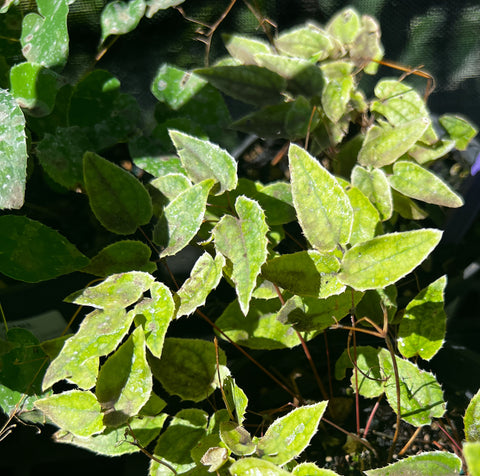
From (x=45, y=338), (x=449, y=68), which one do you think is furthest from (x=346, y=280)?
(x=449, y=68)

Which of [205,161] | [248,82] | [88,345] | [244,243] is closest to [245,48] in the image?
[248,82]

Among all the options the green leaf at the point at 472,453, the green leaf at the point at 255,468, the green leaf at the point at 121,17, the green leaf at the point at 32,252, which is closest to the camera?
the green leaf at the point at 472,453

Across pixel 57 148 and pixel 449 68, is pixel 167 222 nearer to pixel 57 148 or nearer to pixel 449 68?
pixel 57 148

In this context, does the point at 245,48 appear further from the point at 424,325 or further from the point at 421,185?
the point at 424,325

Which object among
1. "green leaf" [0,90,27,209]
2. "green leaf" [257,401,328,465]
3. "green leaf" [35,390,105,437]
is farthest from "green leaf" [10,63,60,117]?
"green leaf" [257,401,328,465]

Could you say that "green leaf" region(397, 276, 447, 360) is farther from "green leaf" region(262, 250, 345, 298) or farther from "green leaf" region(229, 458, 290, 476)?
"green leaf" region(229, 458, 290, 476)

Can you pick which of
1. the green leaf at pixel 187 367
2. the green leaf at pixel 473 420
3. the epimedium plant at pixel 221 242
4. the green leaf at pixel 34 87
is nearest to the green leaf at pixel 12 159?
the epimedium plant at pixel 221 242

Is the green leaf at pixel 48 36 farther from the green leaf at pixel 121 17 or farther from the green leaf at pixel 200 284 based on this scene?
the green leaf at pixel 200 284
